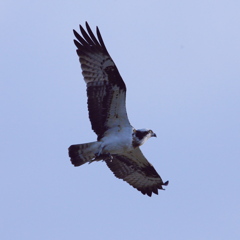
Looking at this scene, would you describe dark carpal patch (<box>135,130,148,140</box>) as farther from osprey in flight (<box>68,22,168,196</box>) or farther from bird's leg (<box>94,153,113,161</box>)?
bird's leg (<box>94,153,113,161</box>)

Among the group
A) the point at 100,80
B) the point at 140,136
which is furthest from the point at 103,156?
the point at 100,80

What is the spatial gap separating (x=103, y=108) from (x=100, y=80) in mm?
550

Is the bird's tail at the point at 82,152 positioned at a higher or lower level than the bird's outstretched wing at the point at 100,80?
lower

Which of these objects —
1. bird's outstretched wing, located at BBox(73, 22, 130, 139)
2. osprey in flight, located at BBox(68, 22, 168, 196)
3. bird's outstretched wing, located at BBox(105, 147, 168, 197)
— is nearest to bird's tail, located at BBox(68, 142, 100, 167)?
osprey in flight, located at BBox(68, 22, 168, 196)

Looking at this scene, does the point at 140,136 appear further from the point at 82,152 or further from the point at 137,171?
the point at 137,171

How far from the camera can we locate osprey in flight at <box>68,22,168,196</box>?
47.2 feet

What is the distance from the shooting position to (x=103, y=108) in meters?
14.5

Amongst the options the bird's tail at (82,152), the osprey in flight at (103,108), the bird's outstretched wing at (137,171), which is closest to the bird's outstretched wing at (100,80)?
the osprey in flight at (103,108)

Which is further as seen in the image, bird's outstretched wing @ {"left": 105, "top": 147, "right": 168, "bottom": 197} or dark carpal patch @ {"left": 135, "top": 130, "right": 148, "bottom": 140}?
bird's outstretched wing @ {"left": 105, "top": 147, "right": 168, "bottom": 197}

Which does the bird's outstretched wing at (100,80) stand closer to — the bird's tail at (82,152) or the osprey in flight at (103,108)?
the osprey in flight at (103,108)

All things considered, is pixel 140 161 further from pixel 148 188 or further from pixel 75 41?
pixel 75 41

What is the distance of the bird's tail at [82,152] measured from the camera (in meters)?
14.5

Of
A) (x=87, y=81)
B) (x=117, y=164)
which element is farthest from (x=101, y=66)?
(x=117, y=164)

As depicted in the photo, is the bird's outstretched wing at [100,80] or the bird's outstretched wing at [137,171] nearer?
the bird's outstretched wing at [100,80]
